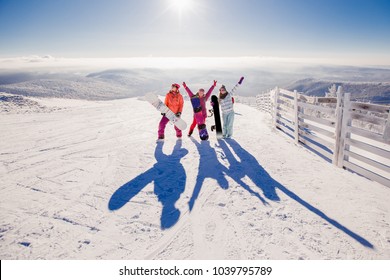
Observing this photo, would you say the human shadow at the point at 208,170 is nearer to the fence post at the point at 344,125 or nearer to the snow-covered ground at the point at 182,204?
the snow-covered ground at the point at 182,204

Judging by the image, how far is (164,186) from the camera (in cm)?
461

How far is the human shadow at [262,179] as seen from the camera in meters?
3.36

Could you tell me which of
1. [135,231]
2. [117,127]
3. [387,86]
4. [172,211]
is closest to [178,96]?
[117,127]

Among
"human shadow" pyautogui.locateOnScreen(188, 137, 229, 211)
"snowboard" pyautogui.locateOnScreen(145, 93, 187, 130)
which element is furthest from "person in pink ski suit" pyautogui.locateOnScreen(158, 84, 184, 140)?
"human shadow" pyautogui.locateOnScreen(188, 137, 229, 211)

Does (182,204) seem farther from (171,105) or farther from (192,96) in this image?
(192,96)

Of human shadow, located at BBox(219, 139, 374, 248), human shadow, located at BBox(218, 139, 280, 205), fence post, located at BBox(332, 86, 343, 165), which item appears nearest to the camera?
human shadow, located at BBox(219, 139, 374, 248)

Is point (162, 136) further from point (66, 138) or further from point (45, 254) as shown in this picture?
point (45, 254)

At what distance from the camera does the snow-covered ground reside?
9.75 ft

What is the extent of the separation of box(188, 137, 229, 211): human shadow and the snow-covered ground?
0.07 feet

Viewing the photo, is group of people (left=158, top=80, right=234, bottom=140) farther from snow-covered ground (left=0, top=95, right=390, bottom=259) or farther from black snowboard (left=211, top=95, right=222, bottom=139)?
snow-covered ground (left=0, top=95, right=390, bottom=259)

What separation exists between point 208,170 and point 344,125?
338cm

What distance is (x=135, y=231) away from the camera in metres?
3.28

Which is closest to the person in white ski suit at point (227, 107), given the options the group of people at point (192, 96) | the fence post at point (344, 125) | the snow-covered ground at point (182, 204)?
the group of people at point (192, 96)

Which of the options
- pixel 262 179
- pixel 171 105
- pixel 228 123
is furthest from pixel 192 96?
pixel 262 179
